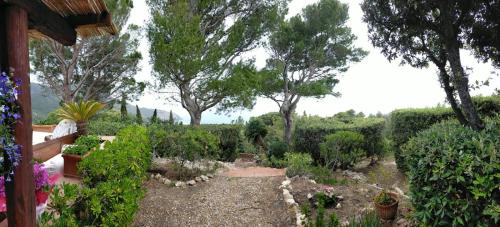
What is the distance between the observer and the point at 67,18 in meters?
3.23

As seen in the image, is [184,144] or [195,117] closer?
[184,144]

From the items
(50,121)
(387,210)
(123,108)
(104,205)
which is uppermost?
(123,108)

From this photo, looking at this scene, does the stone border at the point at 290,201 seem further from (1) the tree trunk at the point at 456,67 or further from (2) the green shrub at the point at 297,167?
(1) the tree trunk at the point at 456,67

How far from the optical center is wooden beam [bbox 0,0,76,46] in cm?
219

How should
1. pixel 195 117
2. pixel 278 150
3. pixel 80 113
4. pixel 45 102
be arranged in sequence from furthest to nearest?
pixel 45 102
pixel 195 117
pixel 278 150
pixel 80 113

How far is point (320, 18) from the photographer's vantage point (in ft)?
49.2

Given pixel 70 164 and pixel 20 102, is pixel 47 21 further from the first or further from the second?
pixel 70 164

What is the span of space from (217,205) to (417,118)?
5.38 meters

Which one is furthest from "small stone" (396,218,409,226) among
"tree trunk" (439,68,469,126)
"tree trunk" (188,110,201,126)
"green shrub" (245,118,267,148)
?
"green shrub" (245,118,267,148)

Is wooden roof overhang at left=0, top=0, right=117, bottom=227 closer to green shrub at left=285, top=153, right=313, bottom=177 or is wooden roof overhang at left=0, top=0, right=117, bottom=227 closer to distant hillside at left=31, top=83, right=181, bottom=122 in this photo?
green shrub at left=285, top=153, right=313, bottom=177

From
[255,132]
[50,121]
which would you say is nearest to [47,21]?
[255,132]

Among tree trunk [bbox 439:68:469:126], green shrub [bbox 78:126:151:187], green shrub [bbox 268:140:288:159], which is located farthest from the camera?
green shrub [bbox 268:140:288:159]

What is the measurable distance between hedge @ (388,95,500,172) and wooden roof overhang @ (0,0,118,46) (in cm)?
709

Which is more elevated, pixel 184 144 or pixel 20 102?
pixel 20 102
